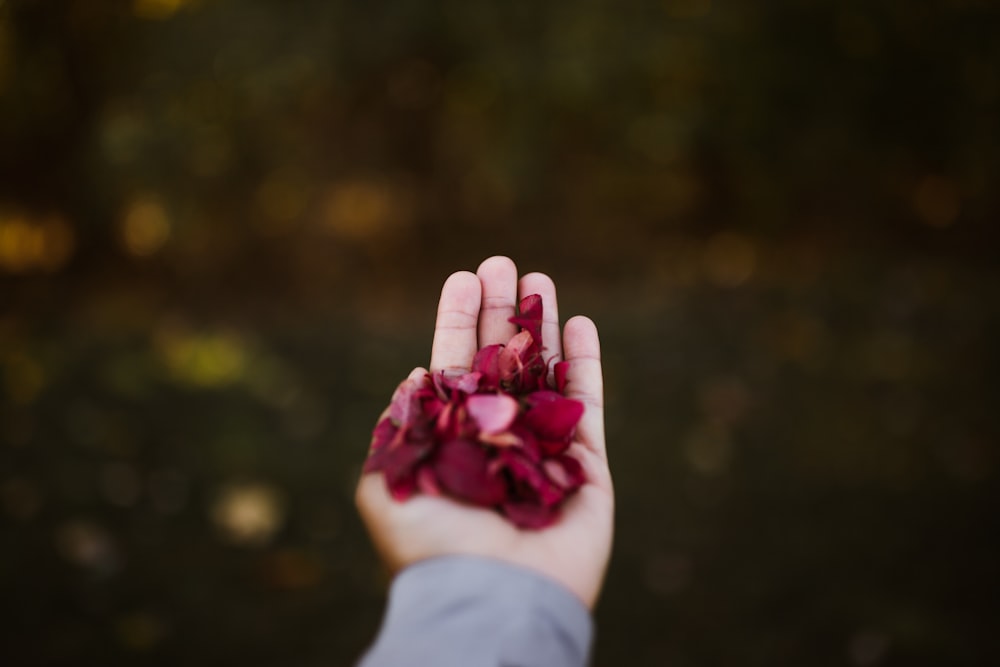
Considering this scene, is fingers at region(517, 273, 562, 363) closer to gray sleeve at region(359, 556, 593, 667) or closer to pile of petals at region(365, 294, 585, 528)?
pile of petals at region(365, 294, 585, 528)

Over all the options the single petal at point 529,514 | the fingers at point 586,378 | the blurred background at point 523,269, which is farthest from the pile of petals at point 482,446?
the blurred background at point 523,269

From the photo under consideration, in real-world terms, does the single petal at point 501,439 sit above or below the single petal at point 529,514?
above

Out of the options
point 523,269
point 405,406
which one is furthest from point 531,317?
point 523,269

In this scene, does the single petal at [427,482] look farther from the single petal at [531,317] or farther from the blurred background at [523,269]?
the blurred background at [523,269]

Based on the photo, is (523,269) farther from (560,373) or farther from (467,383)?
(467,383)

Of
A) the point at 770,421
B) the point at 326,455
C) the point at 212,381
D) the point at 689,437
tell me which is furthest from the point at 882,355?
the point at 212,381

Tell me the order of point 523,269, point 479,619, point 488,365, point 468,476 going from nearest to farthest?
1. point 479,619
2. point 468,476
3. point 488,365
4. point 523,269
